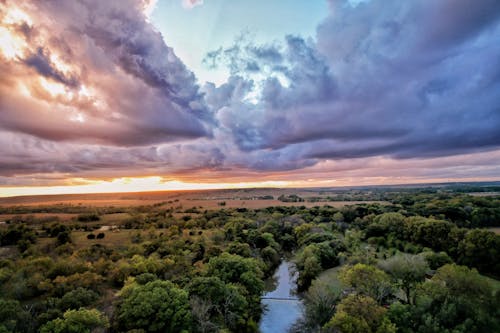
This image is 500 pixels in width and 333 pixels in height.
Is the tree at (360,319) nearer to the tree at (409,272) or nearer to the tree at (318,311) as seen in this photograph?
the tree at (318,311)

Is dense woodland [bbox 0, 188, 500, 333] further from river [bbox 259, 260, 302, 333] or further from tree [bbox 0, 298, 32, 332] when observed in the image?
river [bbox 259, 260, 302, 333]

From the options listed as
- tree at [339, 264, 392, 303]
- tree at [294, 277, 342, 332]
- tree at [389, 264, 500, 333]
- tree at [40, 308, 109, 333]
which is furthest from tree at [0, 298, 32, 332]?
tree at [389, 264, 500, 333]

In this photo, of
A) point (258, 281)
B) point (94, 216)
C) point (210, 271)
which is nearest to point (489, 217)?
point (258, 281)

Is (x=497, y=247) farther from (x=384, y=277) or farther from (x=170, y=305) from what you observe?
(x=170, y=305)

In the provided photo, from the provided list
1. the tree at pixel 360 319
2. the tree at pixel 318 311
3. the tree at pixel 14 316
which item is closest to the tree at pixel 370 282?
the tree at pixel 318 311

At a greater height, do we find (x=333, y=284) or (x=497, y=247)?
(x=497, y=247)

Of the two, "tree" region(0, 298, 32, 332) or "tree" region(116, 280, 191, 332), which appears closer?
"tree" region(0, 298, 32, 332)
